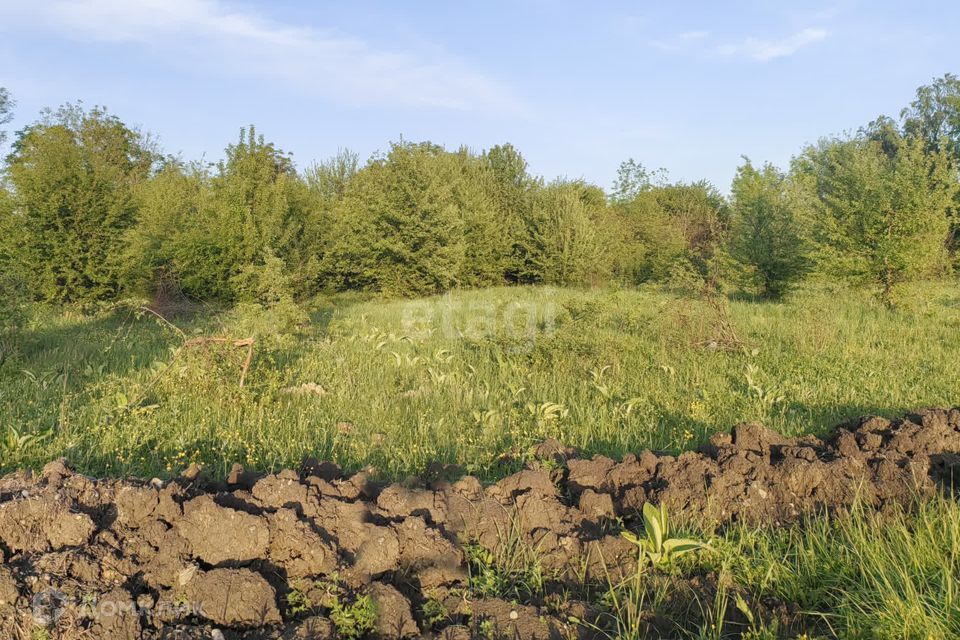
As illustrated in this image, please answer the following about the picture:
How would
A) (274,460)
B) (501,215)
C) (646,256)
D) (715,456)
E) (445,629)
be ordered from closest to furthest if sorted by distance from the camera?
(445,629) → (715,456) → (274,460) → (501,215) → (646,256)

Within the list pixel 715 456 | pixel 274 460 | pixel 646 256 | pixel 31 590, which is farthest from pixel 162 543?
pixel 646 256

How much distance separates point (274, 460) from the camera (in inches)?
173

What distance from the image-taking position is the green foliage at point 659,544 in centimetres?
268

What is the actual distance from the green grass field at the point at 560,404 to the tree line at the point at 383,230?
1.44 metres

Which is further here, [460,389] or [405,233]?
[405,233]

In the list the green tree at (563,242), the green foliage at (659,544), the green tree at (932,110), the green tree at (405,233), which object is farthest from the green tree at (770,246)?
the green tree at (932,110)

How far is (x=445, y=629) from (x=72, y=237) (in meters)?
14.6

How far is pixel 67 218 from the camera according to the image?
1380 cm

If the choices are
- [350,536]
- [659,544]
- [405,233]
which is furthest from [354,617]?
[405,233]

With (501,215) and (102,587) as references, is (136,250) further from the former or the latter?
(501,215)

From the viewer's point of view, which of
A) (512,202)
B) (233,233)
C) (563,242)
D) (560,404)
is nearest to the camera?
(560,404)

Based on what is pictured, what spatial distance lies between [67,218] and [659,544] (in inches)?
588

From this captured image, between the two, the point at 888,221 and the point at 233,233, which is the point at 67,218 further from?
the point at 888,221

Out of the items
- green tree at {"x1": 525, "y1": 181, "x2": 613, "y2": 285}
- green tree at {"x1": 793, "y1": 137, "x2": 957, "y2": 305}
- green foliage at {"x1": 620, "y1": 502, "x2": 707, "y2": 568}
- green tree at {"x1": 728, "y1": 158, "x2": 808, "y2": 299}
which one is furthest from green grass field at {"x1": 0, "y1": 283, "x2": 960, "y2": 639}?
green tree at {"x1": 525, "y1": 181, "x2": 613, "y2": 285}
